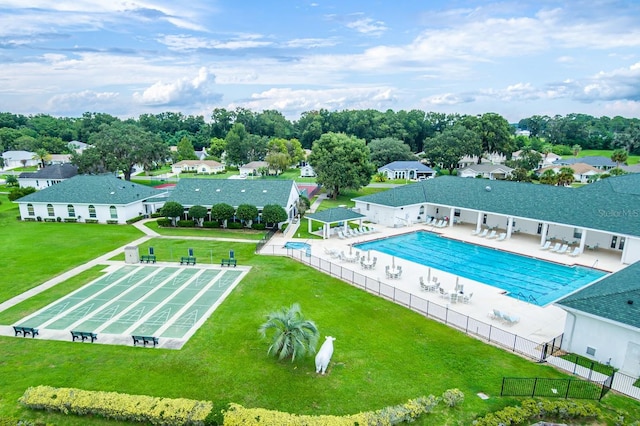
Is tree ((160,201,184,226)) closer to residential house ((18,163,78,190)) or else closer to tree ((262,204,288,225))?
tree ((262,204,288,225))

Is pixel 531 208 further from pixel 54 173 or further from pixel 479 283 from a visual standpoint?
pixel 54 173

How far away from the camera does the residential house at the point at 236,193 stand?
132 ft

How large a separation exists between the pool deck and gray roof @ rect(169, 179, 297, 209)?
5717 mm

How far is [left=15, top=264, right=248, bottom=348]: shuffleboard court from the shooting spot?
61.7ft

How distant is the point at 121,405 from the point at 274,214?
2553 centimetres

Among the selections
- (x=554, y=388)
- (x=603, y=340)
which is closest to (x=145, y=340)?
(x=554, y=388)

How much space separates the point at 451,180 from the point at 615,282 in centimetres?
2695

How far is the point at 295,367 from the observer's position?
1570 centimetres

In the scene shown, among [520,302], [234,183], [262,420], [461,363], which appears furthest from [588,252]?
[234,183]

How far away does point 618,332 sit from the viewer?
15.8 metres

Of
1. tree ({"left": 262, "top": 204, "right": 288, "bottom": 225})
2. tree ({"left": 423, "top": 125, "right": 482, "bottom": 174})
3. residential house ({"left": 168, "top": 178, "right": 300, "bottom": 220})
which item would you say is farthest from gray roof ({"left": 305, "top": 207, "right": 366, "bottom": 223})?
tree ({"left": 423, "top": 125, "right": 482, "bottom": 174})

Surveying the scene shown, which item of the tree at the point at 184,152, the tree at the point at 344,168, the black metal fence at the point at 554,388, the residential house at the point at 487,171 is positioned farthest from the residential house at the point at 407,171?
the black metal fence at the point at 554,388

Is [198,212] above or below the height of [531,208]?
below

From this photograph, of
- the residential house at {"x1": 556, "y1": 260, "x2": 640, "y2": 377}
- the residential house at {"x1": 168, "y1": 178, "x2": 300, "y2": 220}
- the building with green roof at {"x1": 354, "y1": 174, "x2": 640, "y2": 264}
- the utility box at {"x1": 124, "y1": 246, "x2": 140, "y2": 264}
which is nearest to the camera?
the residential house at {"x1": 556, "y1": 260, "x2": 640, "y2": 377}
